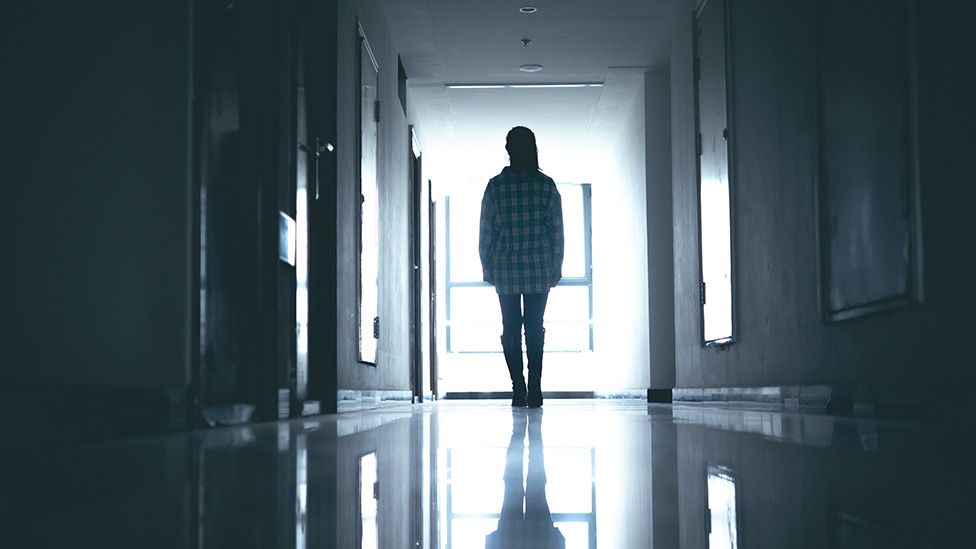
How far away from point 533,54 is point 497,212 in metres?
2.35

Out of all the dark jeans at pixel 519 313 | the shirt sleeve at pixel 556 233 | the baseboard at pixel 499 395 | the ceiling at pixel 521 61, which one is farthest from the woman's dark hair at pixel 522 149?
the baseboard at pixel 499 395

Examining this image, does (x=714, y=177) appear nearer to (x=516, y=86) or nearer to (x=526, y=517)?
(x=516, y=86)

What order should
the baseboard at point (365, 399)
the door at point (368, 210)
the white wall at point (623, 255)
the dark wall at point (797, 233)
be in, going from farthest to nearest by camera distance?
the white wall at point (623, 255) < the door at point (368, 210) < the baseboard at point (365, 399) < the dark wall at point (797, 233)

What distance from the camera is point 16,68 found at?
264 centimetres

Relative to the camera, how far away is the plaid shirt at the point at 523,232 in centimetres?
595

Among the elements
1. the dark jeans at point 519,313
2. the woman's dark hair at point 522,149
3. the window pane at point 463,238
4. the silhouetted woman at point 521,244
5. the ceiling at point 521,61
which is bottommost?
the dark jeans at point 519,313

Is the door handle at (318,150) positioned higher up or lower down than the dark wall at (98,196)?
higher up

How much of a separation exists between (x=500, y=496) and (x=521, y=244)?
526cm

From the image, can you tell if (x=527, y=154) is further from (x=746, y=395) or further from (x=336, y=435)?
(x=336, y=435)

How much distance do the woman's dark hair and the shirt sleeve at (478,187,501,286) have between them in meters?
0.26

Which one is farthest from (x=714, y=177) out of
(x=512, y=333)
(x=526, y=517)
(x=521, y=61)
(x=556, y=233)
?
(x=526, y=517)

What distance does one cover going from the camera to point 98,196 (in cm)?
257

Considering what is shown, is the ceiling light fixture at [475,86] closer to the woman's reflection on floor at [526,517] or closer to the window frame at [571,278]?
the window frame at [571,278]

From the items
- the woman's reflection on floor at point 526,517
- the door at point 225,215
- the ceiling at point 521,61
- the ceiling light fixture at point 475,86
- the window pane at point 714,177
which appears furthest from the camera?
the ceiling light fixture at point 475,86
